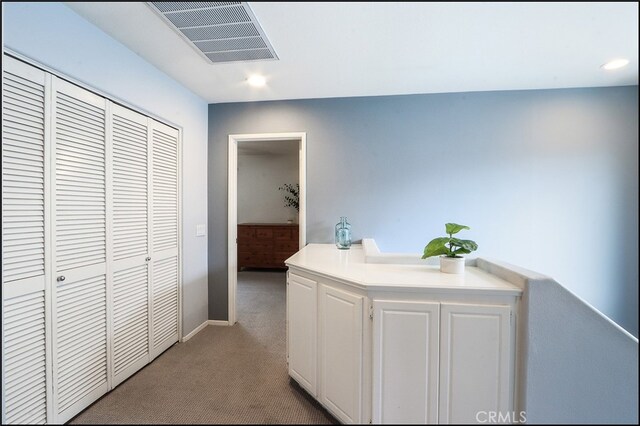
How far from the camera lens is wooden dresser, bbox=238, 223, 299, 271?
4.89m

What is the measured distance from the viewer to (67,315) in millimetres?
1416

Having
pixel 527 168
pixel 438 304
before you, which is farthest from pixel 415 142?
pixel 438 304

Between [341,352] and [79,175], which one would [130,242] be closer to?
[79,175]

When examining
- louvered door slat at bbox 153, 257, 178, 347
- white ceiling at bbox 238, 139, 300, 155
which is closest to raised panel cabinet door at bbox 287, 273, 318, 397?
louvered door slat at bbox 153, 257, 178, 347

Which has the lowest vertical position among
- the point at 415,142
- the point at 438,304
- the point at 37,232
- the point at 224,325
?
the point at 224,325

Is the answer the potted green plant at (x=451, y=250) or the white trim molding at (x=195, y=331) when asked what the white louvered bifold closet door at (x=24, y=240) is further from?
the potted green plant at (x=451, y=250)

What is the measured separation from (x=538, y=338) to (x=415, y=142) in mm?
1848

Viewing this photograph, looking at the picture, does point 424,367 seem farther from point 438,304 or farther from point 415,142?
point 415,142

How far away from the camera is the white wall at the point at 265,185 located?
5.39 m

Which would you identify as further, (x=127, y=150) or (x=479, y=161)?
(x=479, y=161)

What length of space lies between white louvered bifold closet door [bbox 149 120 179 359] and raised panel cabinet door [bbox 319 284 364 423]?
54.9 inches

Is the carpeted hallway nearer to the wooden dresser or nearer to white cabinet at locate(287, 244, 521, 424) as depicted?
white cabinet at locate(287, 244, 521, 424)

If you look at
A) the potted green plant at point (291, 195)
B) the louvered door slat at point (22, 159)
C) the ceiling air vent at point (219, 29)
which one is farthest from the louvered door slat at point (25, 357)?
the potted green plant at point (291, 195)

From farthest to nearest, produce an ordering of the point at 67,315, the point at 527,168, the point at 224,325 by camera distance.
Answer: the point at 224,325
the point at 527,168
the point at 67,315
